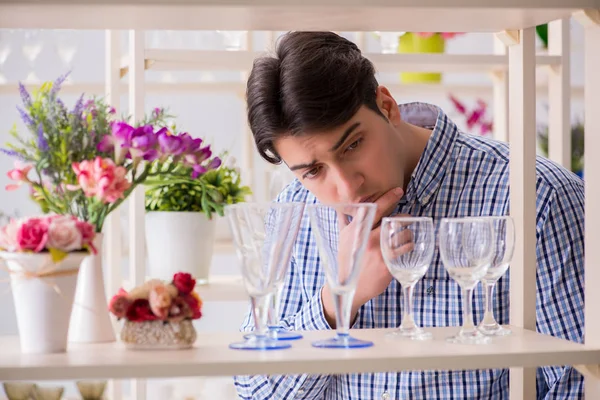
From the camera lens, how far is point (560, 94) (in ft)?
8.12

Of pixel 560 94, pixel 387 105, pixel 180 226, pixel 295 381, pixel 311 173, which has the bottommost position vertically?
pixel 295 381

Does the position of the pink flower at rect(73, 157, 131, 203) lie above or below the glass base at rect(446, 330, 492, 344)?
above

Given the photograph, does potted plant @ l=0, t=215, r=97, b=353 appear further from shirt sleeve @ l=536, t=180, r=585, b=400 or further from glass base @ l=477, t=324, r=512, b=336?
shirt sleeve @ l=536, t=180, r=585, b=400

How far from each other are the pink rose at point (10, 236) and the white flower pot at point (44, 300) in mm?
12

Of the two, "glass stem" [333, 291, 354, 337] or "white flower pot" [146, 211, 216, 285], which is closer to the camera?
"glass stem" [333, 291, 354, 337]

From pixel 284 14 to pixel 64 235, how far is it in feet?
1.15

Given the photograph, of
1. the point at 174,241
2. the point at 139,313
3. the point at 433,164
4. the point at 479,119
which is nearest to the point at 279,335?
the point at 139,313

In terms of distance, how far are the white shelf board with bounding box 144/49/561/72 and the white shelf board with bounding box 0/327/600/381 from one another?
134cm

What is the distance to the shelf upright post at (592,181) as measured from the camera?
98cm

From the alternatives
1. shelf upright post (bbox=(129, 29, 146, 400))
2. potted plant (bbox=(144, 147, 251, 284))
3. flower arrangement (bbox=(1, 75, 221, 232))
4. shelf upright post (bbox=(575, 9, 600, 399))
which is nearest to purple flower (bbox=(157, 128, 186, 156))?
flower arrangement (bbox=(1, 75, 221, 232))

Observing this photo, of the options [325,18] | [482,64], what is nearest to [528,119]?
[325,18]

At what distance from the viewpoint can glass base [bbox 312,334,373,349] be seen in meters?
0.97

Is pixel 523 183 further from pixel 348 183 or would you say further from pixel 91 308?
pixel 91 308

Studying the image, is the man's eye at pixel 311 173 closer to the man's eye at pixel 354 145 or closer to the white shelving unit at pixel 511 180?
the man's eye at pixel 354 145
